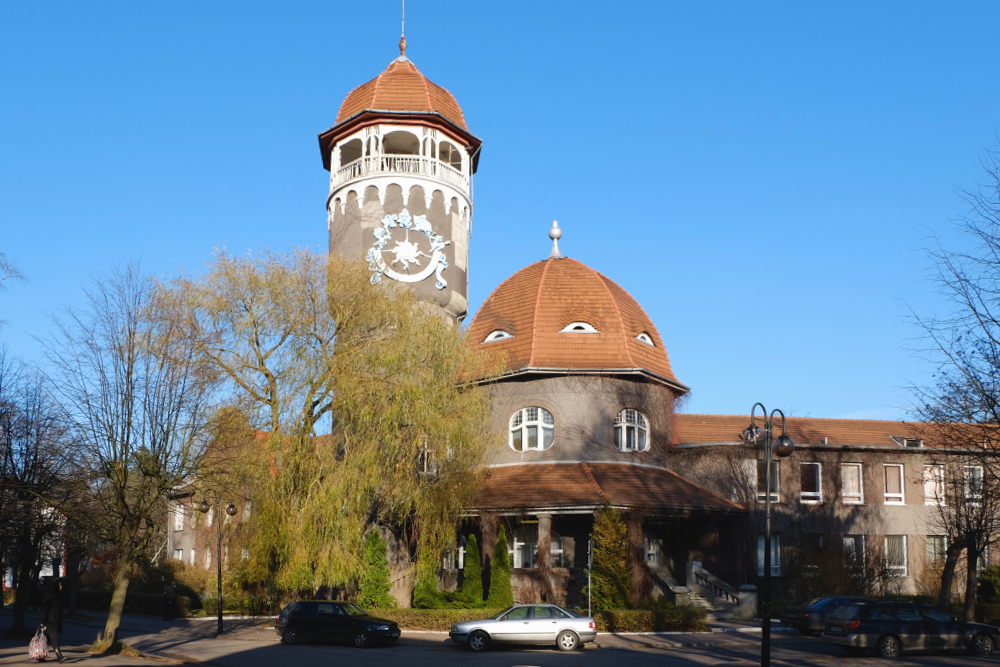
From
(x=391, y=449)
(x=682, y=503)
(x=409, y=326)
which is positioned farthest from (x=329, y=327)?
(x=682, y=503)

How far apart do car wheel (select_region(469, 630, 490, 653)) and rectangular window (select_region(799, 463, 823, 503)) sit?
18737 millimetres

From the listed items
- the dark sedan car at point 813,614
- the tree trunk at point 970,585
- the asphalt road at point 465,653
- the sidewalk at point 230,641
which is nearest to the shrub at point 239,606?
the sidewalk at point 230,641

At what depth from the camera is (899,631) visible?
22.8 m

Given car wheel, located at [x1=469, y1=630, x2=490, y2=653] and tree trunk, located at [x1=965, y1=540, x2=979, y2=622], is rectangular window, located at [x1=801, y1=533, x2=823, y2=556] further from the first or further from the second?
car wheel, located at [x1=469, y1=630, x2=490, y2=653]

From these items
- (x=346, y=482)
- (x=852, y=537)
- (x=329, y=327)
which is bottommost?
(x=852, y=537)

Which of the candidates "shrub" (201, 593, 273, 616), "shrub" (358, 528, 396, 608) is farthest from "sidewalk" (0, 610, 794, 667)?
"shrub" (201, 593, 273, 616)

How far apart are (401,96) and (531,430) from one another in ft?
55.9

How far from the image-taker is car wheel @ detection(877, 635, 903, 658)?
22.7 meters

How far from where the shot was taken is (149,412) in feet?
75.7

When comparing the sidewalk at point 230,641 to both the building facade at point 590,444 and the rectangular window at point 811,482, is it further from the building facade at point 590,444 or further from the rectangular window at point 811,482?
the rectangular window at point 811,482

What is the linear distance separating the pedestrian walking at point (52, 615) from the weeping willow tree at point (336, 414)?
5.35m

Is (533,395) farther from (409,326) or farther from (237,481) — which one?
(237,481)

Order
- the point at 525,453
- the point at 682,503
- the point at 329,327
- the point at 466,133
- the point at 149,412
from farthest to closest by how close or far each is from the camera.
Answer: the point at 466,133 → the point at 525,453 → the point at 682,503 → the point at 329,327 → the point at 149,412

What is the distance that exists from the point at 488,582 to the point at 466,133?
20.6 m
